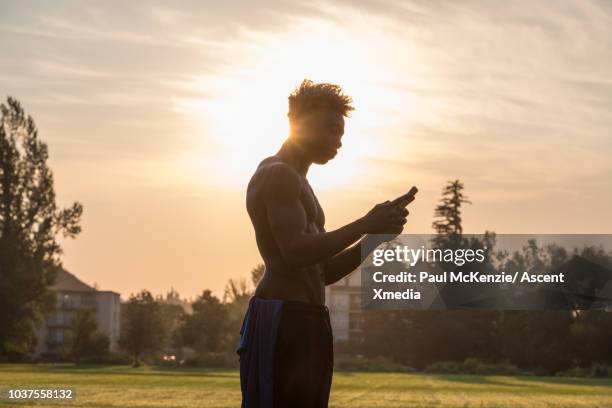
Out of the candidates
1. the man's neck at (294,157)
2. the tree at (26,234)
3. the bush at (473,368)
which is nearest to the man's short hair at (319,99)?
the man's neck at (294,157)

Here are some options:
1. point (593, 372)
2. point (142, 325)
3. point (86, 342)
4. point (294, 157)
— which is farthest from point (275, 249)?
point (142, 325)

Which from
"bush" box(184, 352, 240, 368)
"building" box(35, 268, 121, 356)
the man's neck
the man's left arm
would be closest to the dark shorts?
the man's left arm

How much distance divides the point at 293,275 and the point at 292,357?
0.36 meters

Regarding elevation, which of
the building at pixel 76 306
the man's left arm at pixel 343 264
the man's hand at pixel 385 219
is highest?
the building at pixel 76 306

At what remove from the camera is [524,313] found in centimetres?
13012

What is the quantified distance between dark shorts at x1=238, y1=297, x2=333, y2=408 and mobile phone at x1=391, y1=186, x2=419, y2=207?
59cm

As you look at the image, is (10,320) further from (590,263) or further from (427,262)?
(427,262)

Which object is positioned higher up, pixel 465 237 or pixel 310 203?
pixel 465 237

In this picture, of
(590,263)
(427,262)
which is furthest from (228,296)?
(590,263)

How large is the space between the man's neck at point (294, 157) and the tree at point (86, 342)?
124 m

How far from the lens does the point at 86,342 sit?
127500mm

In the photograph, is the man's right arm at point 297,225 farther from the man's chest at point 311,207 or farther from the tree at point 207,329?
the tree at point 207,329

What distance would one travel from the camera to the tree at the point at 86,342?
416 ft

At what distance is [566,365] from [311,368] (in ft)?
396
